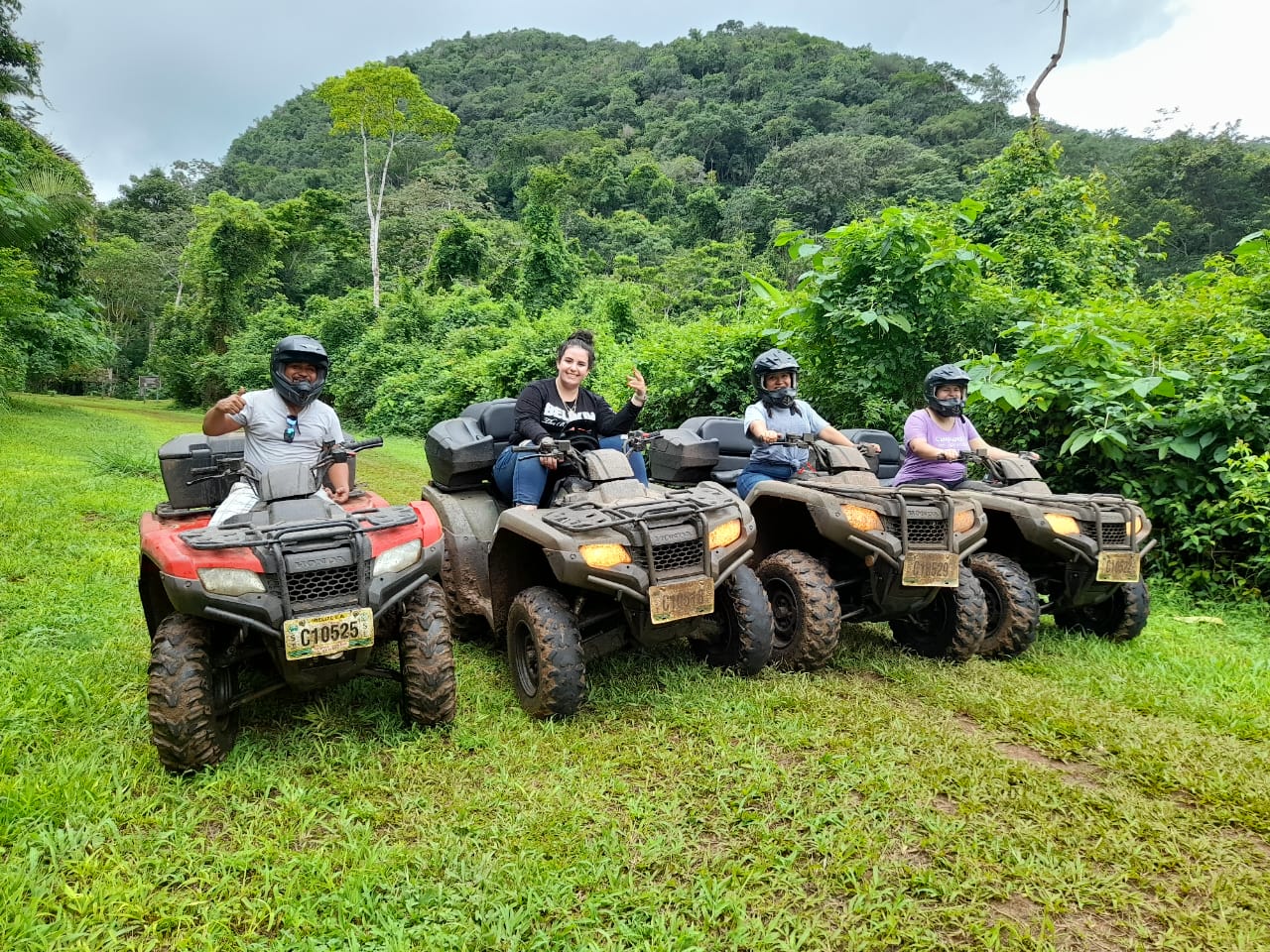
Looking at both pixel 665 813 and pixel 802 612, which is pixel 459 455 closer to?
pixel 802 612

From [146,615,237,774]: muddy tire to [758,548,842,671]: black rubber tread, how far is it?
2.42m

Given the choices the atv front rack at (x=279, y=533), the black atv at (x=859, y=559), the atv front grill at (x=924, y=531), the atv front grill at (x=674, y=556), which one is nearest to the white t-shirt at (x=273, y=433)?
the atv front rack at (x=279, y=533)

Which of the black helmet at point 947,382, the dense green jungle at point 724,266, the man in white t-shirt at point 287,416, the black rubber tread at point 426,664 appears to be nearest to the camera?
the black rubber tread at point 426,664

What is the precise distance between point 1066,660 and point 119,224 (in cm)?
5401

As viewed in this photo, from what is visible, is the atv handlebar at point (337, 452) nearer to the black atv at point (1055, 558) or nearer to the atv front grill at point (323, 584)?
the atv front grill at point (323, 584)

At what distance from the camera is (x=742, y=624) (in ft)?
12.1

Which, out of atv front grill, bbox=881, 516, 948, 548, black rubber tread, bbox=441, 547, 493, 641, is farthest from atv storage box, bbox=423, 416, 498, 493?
atv front grill, bbox=881, 516, 948, 548

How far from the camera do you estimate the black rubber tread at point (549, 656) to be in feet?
10.6

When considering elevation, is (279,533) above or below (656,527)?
above

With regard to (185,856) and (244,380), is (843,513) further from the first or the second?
(244,380)

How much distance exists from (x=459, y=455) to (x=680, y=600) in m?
1.73

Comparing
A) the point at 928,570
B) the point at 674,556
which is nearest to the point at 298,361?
the point at 674,556

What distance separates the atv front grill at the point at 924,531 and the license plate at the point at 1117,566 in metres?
1.03

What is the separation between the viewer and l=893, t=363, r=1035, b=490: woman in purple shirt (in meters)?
4.72
